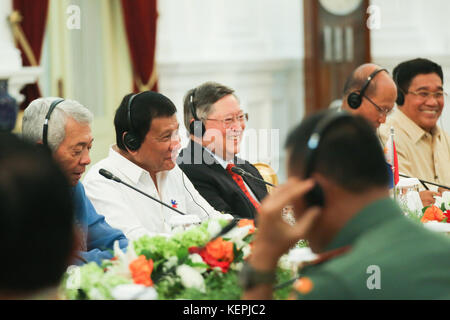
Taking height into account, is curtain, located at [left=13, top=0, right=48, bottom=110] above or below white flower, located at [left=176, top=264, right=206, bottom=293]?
above

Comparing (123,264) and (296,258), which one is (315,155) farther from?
(123,264)

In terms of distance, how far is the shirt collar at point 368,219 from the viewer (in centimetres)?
128

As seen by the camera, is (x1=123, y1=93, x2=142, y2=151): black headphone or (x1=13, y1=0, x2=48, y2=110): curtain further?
(x1=13, y1=0, x2=48, y2=110): curtain

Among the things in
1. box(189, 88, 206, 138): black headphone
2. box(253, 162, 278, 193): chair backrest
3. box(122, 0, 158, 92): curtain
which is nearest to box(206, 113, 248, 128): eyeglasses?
box(189, 88, 206, 138): black headphone

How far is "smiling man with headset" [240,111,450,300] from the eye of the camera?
1224 millimetres

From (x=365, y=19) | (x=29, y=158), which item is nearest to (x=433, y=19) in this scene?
(x=365, y=19)

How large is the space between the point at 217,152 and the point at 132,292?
72.0 inches

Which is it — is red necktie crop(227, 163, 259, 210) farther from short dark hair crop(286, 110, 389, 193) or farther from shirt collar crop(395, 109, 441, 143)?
short dark hair crop(286, 110, 389, 193)

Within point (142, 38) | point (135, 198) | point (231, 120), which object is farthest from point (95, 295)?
point (142, 38)

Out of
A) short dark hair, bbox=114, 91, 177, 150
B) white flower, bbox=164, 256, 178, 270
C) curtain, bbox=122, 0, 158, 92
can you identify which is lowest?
white flower, bbox=164, 256, 178, 270

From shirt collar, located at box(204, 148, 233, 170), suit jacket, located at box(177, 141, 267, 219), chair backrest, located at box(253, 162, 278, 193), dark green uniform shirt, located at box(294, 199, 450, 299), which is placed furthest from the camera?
chair backrest, located at box(253, 162, 278, 193)

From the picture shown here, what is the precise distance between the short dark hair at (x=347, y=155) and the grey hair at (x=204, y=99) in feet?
7.07

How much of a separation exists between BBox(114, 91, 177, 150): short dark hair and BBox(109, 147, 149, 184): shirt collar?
60mm

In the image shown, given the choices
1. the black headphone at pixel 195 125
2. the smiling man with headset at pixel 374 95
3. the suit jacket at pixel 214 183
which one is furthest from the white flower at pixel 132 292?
the smiling man with headset at pixel 374 95
